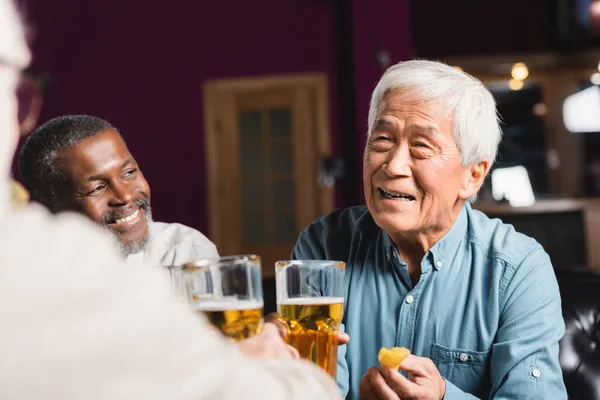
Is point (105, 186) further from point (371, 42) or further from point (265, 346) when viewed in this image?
point (371, 42)

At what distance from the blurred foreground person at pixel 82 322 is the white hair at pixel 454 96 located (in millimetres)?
1053

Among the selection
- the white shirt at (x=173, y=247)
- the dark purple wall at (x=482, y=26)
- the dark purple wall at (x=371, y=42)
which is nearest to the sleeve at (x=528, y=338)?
the white shirt at (x=173, y=247)

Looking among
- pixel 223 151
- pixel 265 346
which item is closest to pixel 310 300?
pixel 265 346

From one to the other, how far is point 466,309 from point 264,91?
238 inches

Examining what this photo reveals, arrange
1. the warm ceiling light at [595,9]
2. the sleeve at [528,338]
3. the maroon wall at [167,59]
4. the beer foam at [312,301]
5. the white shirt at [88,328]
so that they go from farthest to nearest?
the maroon wall at [167,59] < the warm ceiling light at [595,9] < the sleeve at [528,338] < the beer foam at [312,301] < the white shirt at [88,328]

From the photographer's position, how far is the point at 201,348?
2.02ft

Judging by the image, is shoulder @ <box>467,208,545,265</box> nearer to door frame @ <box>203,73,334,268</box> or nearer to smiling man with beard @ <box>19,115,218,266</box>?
smiling man with beard @ <box>19,115,218,266</box>

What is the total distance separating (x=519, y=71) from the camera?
7164 mm

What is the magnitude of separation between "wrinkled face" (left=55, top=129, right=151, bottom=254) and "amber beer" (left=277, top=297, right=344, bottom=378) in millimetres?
791

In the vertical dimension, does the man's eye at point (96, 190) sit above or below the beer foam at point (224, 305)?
above

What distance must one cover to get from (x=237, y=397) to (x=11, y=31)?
392mm

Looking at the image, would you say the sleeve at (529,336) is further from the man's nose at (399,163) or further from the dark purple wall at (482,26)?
the dark purple wall at (482,26)

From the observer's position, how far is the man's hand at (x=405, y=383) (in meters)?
1.19

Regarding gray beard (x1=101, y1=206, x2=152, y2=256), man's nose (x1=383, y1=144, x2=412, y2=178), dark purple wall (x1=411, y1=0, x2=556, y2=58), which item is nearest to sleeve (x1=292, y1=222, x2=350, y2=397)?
man's nose (x1=383, y1=144, x2=412, y2=178)
